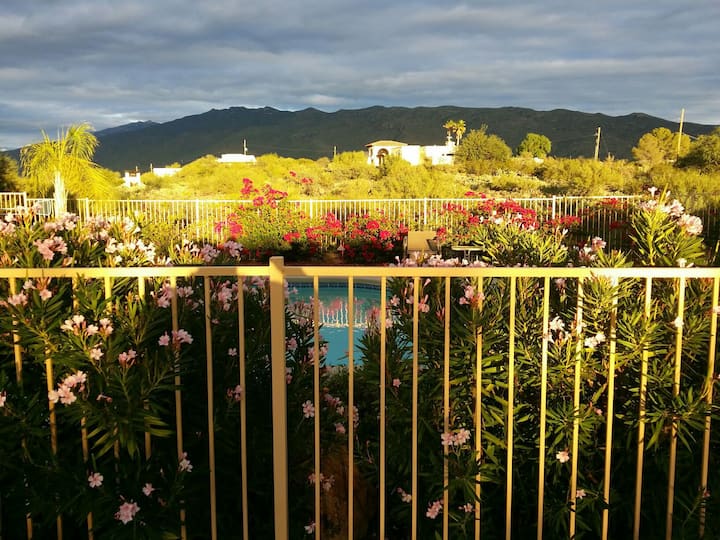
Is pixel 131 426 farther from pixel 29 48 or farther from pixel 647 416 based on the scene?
pixel 29 48

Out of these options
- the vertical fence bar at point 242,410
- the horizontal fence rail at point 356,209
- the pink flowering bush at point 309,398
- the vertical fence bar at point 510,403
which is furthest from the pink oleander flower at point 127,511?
the horizontal fence rail at point 356,209

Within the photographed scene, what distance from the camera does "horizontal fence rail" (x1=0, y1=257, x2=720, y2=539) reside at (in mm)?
2199

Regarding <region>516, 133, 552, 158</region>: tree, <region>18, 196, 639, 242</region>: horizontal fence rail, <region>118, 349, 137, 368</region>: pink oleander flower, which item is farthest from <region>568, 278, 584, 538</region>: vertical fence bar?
<region>516, 133, 552, 158</region>: tree

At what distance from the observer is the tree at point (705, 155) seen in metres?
29.2

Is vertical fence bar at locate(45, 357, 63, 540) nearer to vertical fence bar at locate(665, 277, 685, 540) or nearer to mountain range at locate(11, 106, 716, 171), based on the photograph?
vertical fence bar at locate(665, 277, 685, 540)

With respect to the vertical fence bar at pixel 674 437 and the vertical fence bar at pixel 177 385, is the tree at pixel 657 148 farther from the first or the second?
the vertical fence bar at pixel 177 385

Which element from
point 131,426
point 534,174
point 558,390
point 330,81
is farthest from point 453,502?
point 330,81

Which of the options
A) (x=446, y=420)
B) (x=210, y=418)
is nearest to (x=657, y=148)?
(x=446, y=420)

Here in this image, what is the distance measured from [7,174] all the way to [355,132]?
6390cm

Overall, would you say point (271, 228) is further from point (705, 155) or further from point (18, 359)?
point (705, 155)

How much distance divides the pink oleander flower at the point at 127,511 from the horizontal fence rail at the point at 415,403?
0.03m

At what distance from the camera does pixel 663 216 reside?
271 cm

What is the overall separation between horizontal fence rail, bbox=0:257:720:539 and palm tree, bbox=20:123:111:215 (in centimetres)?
1693

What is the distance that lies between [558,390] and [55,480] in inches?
73.0
